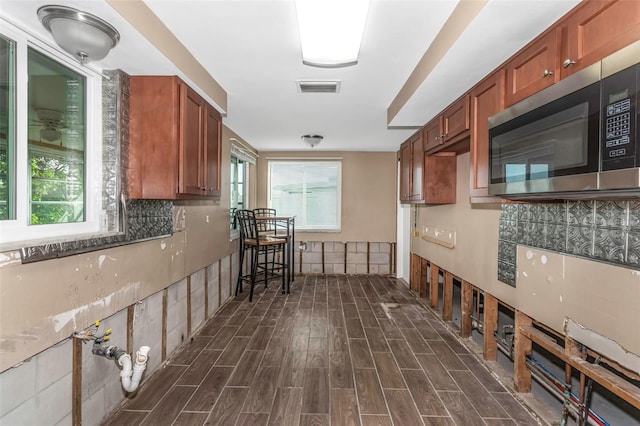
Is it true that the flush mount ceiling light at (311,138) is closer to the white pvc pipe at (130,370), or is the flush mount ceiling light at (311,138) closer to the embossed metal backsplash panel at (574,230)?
the embossed metal backsplash panel at (574,230)

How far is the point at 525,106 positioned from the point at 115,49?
205 centimetres

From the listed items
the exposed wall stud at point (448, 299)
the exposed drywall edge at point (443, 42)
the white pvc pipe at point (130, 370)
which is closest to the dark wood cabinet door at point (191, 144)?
the white pvc pipe at point (130, 370)

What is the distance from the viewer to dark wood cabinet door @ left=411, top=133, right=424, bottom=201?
336cm

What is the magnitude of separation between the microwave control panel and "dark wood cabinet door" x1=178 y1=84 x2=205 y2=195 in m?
2.05

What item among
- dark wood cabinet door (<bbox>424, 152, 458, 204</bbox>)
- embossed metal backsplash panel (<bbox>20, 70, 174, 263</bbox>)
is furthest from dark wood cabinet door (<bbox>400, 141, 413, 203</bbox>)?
embossed metal backsplash panel (<bbox>20, 70, 174, 263</bbox>)

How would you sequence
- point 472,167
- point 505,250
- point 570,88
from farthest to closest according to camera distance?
point 505,250, point 472,167, point 570,88

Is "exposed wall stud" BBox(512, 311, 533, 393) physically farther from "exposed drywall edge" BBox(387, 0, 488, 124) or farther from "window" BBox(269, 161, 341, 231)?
"window" BBox(269, 161, 341, 231)

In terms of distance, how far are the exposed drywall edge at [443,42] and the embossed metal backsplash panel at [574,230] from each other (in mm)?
1089

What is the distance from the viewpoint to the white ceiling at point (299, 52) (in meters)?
1.34

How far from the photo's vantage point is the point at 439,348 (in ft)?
8.70

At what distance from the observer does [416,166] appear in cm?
354

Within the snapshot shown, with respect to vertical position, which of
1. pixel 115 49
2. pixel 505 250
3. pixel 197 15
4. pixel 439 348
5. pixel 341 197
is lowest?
pixel 439 348

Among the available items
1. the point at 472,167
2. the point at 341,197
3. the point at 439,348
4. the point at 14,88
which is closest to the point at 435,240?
the point at 439,348

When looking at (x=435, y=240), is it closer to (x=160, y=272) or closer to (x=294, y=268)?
(x=294, y=268)
